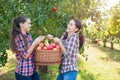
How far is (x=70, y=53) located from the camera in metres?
4.98

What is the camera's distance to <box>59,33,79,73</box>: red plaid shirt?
4.99 metres

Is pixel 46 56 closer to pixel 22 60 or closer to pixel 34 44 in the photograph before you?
pixel 34 44

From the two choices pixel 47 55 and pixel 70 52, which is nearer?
pixel 47 55

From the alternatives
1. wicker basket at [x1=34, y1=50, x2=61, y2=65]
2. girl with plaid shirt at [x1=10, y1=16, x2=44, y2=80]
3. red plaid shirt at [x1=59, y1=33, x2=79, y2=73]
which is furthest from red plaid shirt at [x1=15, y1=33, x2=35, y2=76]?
red plaid shirt at [x1=59, y1=33, x2=79, y2=73]

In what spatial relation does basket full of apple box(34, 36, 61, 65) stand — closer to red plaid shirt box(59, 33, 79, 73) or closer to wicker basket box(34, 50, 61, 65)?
wicker basket box(34, 50, 61, 65)

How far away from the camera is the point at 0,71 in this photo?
11.9m

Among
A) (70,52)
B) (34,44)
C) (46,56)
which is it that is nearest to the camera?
(34,44)

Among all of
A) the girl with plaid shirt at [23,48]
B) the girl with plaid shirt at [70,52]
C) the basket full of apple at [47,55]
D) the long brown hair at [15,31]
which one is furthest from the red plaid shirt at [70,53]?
the long brown hair at [15,31]

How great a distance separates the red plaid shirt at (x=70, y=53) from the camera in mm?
4987

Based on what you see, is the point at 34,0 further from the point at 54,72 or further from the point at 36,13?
the point at 54,72

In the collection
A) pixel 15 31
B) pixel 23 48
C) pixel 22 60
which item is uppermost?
pixel 15 31

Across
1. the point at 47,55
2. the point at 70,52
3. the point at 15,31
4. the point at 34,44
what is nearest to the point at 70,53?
the point at 70,52

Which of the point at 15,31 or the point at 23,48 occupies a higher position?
the point at 15,31

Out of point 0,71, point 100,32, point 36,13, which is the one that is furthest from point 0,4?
point 0,71
